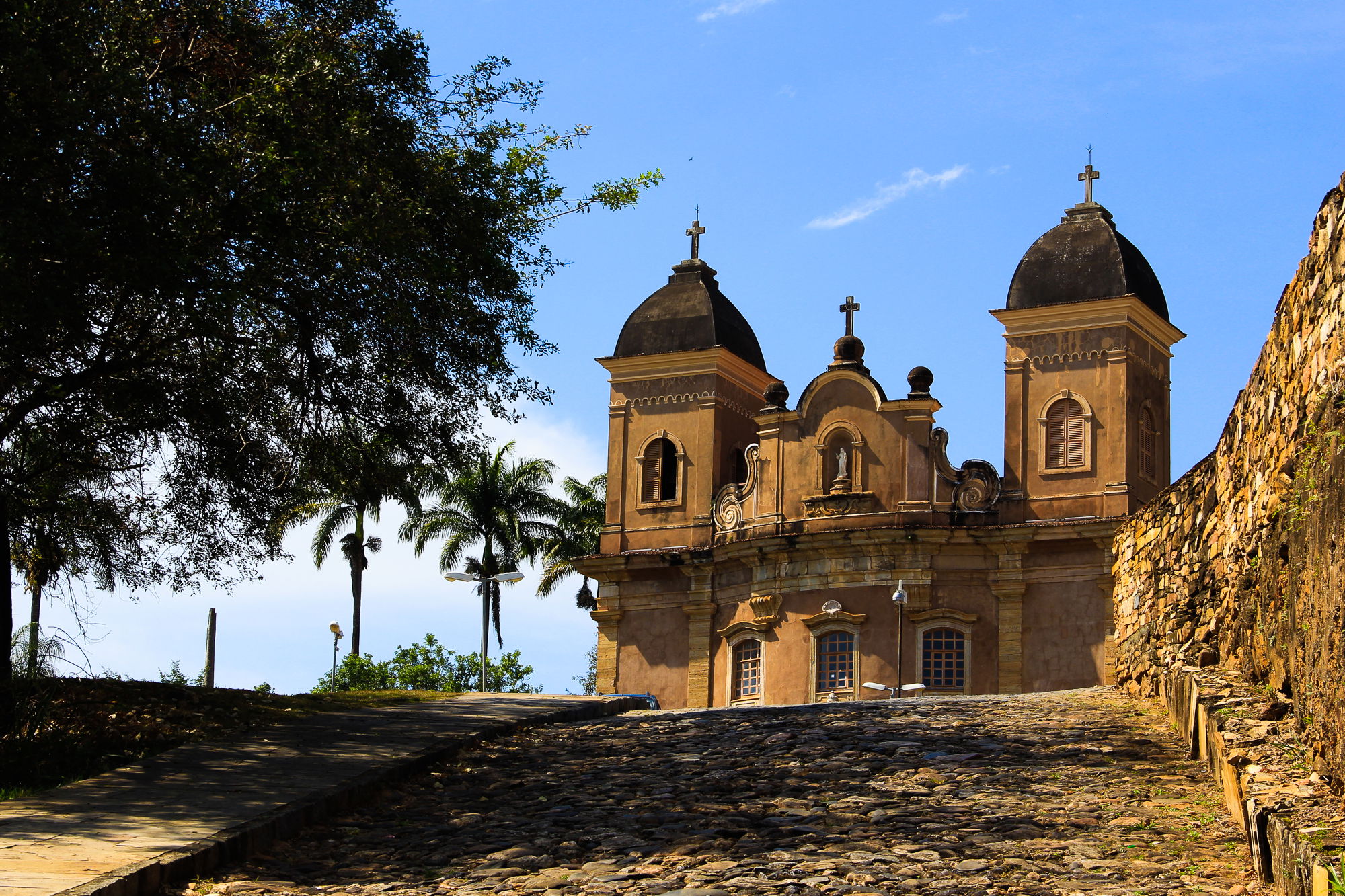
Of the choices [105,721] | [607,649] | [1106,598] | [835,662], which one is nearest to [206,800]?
[105,721]

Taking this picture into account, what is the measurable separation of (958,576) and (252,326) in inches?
903

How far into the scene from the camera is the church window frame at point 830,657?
119 feet

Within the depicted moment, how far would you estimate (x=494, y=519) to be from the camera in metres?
53.5

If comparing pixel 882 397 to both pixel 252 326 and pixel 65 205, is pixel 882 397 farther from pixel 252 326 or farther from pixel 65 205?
pixel 65 205

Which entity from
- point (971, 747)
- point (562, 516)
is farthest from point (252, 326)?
point (562, 516)

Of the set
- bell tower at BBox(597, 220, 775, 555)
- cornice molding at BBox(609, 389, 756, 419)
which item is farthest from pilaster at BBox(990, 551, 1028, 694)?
cornice molding at BBox(609, 389, 756, 419)

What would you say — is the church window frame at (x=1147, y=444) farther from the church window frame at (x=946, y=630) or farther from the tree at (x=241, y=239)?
the tree at (x=241, y=239)

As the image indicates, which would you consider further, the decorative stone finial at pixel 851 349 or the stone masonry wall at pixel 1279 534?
the decorative stone finial at pixel 851 349

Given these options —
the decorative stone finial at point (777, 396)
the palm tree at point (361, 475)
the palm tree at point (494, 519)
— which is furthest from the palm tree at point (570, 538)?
the palm tree at point (361, 475)

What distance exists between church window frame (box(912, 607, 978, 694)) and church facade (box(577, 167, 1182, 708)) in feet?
0.15

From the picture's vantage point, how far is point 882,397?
125 ft

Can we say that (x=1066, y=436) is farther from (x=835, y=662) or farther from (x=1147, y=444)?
(x=835, y=662)

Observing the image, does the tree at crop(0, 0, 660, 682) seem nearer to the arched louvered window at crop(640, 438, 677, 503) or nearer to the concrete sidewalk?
the concrete sidewalk

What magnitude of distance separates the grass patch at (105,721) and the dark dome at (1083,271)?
24037mm
